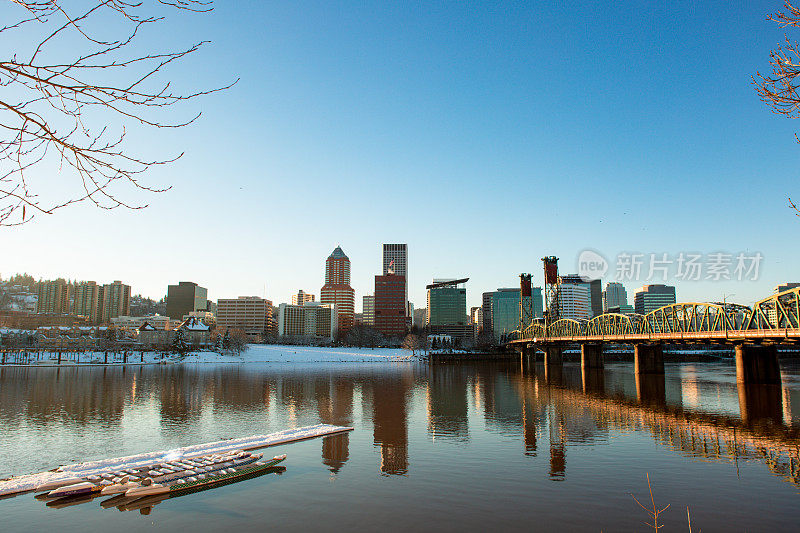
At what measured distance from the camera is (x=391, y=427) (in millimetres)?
34500

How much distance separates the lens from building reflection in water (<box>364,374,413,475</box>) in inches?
956

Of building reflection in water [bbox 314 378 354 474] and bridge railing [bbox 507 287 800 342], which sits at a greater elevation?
bridge railing [bbox 507 287 800 342]

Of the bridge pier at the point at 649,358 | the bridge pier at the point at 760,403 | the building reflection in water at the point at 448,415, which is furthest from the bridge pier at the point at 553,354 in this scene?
the building reflection in water at the point at 448,415

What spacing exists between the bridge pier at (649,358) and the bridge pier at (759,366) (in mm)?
16293

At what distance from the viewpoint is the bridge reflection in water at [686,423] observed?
A: 26547mm

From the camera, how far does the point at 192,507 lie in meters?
17.9

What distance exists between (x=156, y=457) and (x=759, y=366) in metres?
73.7

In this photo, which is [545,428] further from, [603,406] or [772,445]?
[603,406]

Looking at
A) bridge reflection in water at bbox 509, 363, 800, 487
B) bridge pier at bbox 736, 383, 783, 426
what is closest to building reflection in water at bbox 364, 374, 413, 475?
bridge reflection in water at bbox 509, 363, 800, 487

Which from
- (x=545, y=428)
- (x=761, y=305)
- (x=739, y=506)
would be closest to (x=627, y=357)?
(x=761, y=305)

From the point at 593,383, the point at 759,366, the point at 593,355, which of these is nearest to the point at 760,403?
the point at 759,366

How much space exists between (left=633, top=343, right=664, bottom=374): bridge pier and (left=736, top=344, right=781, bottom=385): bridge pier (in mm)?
16293

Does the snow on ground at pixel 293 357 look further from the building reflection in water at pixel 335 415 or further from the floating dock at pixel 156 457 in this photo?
the floating dock at pixel 156 457

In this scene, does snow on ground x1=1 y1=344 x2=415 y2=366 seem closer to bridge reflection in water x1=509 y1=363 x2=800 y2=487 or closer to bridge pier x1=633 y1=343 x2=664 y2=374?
bridge pier x1=633 y1=343 x2=664 y2=374
